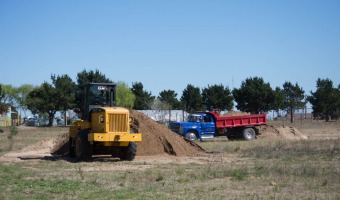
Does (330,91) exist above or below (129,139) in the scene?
above

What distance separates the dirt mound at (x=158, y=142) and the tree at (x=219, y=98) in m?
52.2

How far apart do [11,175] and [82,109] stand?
7.49 m

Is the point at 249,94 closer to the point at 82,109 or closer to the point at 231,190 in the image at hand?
the point at 82,109

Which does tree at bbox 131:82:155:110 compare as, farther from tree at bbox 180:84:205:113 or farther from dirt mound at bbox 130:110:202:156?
dirt mound at bbox 130:110:202:156

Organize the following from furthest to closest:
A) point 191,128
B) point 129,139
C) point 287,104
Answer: point 287,104, point 191,128, point 129,139

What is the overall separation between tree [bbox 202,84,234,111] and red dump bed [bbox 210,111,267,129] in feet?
129

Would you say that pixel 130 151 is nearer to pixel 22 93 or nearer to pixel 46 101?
pixel 46 101

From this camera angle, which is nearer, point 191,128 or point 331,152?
point 331,152

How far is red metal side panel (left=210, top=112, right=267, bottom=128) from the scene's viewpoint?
1425 inches

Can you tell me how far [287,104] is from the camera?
241ft

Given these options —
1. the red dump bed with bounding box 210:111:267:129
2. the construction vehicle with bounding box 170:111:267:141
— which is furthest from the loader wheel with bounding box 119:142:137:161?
the red dump bed with bounding box 210:111:267:129

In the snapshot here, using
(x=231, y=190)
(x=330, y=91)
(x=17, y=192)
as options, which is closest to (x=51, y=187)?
(x=17, y=192)

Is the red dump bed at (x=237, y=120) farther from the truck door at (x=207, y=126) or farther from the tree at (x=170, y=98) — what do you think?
the tree at (x=170, y=98)

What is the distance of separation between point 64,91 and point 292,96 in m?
35.4
